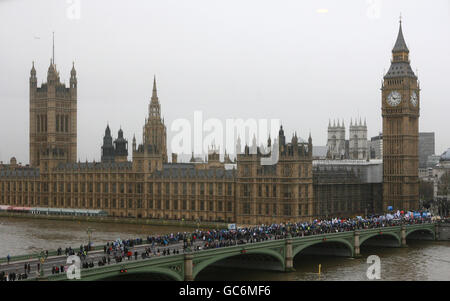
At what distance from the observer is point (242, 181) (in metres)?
74.2

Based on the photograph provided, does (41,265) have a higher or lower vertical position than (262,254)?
higher

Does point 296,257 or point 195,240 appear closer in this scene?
point 195,240

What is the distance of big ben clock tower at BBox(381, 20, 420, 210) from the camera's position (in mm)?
84062

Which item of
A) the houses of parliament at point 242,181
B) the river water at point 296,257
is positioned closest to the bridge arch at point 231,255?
the river water at point 296,257

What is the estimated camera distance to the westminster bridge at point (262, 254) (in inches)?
1358

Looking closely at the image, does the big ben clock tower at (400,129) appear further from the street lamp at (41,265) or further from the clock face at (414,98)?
the street lamp at (41,265)

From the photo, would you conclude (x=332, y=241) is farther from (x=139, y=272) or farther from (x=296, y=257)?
(x=139, y=272)

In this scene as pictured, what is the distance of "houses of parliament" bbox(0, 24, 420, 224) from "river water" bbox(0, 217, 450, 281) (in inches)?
240

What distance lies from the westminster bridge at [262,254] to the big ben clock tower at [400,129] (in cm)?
1752

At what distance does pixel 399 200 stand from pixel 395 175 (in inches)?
120

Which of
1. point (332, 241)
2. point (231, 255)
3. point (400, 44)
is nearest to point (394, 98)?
point (400, 44)

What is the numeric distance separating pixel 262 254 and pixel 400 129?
42840 mm

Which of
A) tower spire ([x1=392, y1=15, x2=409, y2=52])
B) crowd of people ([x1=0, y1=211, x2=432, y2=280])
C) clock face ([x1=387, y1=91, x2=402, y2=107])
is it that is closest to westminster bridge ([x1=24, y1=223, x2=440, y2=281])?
crowd of people ([x1=0, y1=211, x2=432, y2=280])
